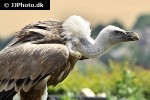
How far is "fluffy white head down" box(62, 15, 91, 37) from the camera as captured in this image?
10833mm

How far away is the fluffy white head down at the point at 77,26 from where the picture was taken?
10.8 metres

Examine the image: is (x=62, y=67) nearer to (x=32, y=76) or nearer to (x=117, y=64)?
(x=32, y=76)

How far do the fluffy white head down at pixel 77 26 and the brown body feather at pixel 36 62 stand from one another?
0.12 metres

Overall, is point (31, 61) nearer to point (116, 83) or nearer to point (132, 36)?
point (132, 36)

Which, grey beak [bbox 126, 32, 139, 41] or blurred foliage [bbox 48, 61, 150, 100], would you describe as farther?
blurred foliage [bbox 48, 61, 150, 100]

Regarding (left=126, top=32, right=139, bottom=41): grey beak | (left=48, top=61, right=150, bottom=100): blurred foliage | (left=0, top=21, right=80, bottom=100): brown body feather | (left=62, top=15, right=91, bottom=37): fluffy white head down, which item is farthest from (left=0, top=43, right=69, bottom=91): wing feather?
(left=48, top=61, right=150, bottom=100): blurred foliage

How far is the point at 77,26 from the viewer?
10922 mm

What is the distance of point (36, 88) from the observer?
10.7 metres

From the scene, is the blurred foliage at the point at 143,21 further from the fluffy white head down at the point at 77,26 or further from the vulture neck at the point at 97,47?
the fluffy white head down at the point at 77,26

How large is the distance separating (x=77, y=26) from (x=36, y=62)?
2.74 feet

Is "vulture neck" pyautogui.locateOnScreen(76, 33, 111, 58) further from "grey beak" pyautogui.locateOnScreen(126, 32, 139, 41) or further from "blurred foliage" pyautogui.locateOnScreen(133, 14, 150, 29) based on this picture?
"blurred foliage" pyautogui.locateOnScreen(133, 14, 150, 29)

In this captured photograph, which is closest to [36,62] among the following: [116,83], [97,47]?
[97,47]

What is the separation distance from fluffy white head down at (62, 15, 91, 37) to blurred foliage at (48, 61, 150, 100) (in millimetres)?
4254

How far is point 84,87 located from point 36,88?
755 centimetres
